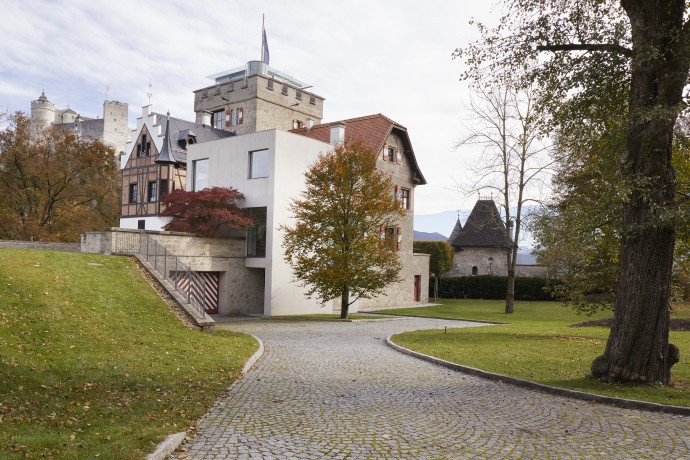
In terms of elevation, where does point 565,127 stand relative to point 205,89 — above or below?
below

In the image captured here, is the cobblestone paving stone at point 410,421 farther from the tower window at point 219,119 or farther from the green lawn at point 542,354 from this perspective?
the tower window at point 219,119

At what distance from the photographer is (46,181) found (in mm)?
37000

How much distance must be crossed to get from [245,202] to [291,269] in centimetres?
415

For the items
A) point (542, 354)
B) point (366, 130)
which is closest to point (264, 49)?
point (366, 130)

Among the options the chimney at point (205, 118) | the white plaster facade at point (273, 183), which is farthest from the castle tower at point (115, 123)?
the white plaster facade at point (273, 183)

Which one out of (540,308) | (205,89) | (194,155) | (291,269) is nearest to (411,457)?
(291,269)

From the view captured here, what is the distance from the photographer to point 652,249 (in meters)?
10.8

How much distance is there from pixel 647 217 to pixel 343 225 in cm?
1737

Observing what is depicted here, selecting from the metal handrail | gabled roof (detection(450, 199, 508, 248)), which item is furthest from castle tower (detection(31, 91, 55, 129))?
the metal handrail

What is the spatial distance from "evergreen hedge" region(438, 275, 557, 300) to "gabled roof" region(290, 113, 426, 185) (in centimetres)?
1483

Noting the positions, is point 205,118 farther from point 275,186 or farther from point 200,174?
point 275,186

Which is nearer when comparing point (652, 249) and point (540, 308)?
point (652, 249)

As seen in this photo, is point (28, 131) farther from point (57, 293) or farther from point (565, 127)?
point (565, 127)

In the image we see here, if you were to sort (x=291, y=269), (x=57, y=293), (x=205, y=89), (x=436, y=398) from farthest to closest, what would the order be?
(x=205, y=89) < (x=291, y=269) < (x=57, y=293) < (x=436, y=398)
